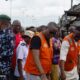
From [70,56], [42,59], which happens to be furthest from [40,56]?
[70,56]

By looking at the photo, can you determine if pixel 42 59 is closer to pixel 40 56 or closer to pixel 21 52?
pixel 40 56

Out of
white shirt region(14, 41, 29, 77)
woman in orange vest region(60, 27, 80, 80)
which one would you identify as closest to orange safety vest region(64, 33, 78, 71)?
woman in orange vest region(60, 27, 80, 80)

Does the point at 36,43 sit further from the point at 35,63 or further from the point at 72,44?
the point at 72,44

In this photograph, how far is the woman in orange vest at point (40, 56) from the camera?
7.62 metres

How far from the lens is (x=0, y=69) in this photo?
767 centimetres

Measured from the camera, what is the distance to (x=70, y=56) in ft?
29.7

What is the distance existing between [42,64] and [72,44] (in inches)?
55.2

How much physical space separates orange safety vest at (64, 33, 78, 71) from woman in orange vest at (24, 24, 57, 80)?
118 cm

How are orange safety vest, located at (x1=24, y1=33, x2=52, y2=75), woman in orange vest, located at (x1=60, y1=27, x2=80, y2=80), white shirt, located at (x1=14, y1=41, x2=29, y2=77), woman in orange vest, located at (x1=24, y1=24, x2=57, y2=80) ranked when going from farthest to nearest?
white shirt, located at (x1=14, y1=41, x2=29, y2=77) < woman in orange vest, located at (x1=60, y1=27, x2=80, y2=80) < orange safety vest, located at (x1=24, y1=33, x2=52, y2=75) < woman in orange vest, located at (x1=24, y1=24, x2=57, y2=80)

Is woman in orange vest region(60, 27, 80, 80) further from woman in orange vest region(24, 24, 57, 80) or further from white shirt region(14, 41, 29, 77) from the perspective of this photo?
woman in orange vest region(24, 24, 57, 80)

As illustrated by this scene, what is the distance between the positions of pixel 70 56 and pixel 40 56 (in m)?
1.43

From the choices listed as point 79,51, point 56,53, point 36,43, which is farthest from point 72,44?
point 56,53

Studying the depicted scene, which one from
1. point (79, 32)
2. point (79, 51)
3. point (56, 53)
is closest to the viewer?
point (79, 32)

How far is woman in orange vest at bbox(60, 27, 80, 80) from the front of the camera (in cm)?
895
